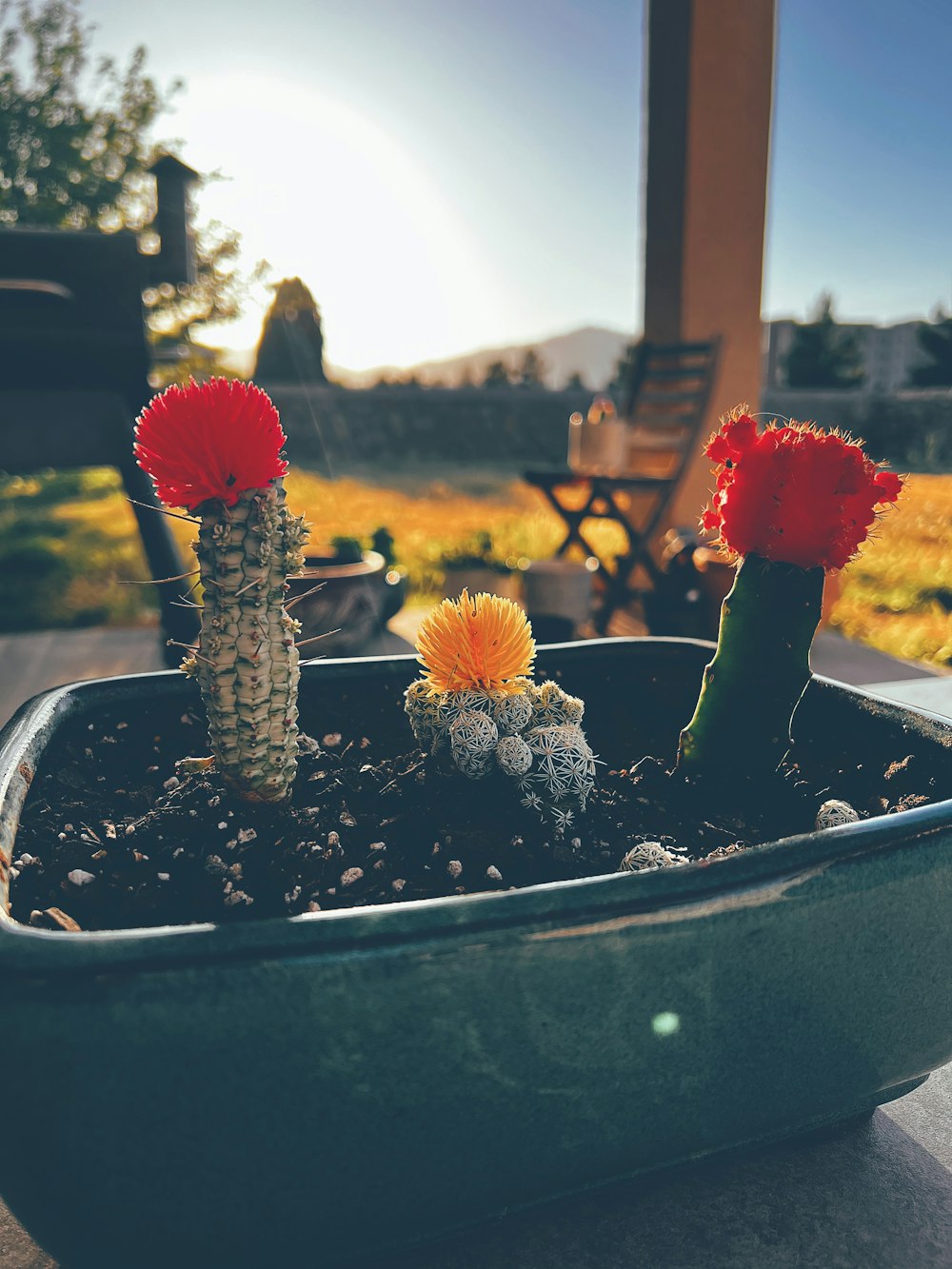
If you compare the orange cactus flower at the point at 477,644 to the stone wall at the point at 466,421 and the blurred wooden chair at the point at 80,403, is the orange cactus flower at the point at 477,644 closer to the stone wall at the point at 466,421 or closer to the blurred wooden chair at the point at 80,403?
the blurred wooden chair at the point at 80,403

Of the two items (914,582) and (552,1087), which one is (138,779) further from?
(914,582)

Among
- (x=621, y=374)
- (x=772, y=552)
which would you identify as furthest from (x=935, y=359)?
(x=772, y=552)

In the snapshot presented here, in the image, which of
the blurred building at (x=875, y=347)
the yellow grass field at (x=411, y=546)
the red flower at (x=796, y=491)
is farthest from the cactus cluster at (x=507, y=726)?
the blurred building at (x=875, y=347)

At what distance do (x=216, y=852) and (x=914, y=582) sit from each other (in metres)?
4.40

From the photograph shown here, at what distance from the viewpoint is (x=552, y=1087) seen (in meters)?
0.63

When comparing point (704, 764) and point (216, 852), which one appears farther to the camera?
point (704, 764)

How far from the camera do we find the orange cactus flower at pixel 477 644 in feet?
3.28

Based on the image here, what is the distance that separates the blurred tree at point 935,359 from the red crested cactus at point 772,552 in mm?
13247

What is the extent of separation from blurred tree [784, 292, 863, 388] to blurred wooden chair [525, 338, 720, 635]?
17.6 m

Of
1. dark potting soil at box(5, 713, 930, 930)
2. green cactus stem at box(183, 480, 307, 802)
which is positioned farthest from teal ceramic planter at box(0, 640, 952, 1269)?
green cactus stem at box(183, 480, 307, 802)

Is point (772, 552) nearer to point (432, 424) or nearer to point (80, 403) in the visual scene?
point (80, 403)

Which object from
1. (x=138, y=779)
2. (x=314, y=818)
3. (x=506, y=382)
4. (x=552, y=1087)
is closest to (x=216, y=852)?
(x=314, y=818)

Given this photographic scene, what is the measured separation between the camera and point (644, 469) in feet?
14.7

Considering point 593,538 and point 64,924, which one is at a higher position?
point 64,924
